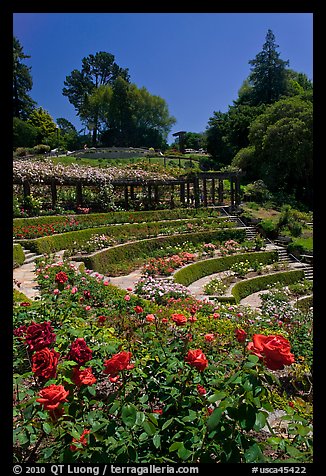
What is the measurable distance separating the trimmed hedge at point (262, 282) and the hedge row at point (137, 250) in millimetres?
3713

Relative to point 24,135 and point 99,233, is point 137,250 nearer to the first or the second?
point 99,233

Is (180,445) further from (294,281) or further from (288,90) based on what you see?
(288,90)

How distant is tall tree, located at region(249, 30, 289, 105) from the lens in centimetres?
4606

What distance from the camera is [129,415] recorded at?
6.04ft

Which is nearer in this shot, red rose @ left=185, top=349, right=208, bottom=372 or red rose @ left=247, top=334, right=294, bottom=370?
red rose @ left=247, top=334, right=294, bottom=370

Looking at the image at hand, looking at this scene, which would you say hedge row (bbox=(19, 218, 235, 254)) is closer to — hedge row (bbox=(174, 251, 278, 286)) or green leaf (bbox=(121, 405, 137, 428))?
hedge row (bbox=(174, 251, 278, 286))

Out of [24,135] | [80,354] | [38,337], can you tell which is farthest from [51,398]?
[24,135]

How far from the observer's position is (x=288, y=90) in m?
46.2

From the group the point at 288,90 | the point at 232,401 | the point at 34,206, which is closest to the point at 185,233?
the point at 34,206

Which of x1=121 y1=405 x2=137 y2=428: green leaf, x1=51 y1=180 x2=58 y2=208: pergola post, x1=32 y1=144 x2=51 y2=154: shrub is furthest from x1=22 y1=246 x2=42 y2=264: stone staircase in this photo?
x1=32 y1=144 x2=51 y2=154: shrub

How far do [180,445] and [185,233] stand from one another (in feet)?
57.0

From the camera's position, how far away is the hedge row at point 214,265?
42.6 ft

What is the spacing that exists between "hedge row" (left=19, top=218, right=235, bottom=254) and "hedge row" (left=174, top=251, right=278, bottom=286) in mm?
4190
